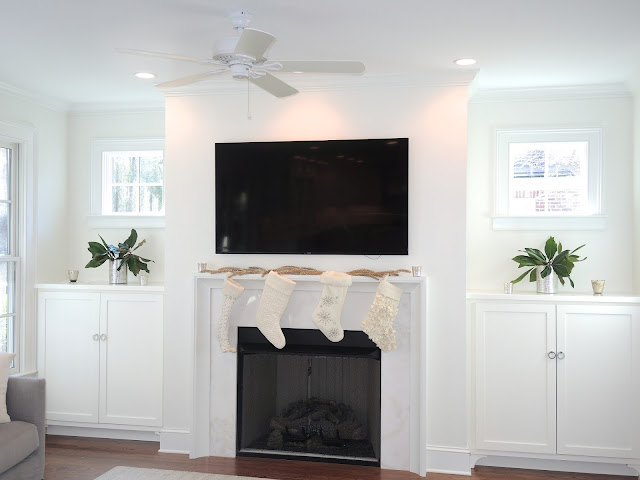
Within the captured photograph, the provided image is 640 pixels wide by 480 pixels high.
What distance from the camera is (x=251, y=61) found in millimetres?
2611

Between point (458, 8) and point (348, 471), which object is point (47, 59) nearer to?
point (458, 8)

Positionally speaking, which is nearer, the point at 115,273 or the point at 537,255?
the point at 537,255

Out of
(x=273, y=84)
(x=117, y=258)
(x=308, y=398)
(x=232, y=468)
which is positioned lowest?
(x=232, y=468)

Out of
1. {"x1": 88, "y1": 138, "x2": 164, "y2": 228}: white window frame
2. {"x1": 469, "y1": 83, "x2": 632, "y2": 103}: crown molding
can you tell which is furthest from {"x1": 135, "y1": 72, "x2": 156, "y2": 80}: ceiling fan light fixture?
{"x1": 469, "y1": 83, "x2": 632, "y2": 103}: crown molding

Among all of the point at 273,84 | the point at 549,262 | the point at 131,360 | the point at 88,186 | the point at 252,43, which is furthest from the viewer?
the point at 88,186

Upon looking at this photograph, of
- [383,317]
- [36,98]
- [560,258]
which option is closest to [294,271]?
[383,317]

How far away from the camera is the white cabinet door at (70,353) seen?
14.8ft

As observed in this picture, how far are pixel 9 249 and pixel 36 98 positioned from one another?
1110 mm

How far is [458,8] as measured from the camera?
2781 millimetres

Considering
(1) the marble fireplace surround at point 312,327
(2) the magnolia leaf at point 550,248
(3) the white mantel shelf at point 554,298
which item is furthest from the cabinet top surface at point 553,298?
(1) the marble fireplace surround at point 312,327

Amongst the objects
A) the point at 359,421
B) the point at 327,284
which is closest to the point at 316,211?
the point at 327,284

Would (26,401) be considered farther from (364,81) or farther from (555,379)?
(555,379)

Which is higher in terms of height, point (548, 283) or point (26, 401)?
point (548, 283)

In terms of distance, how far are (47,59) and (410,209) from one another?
2341 mm
